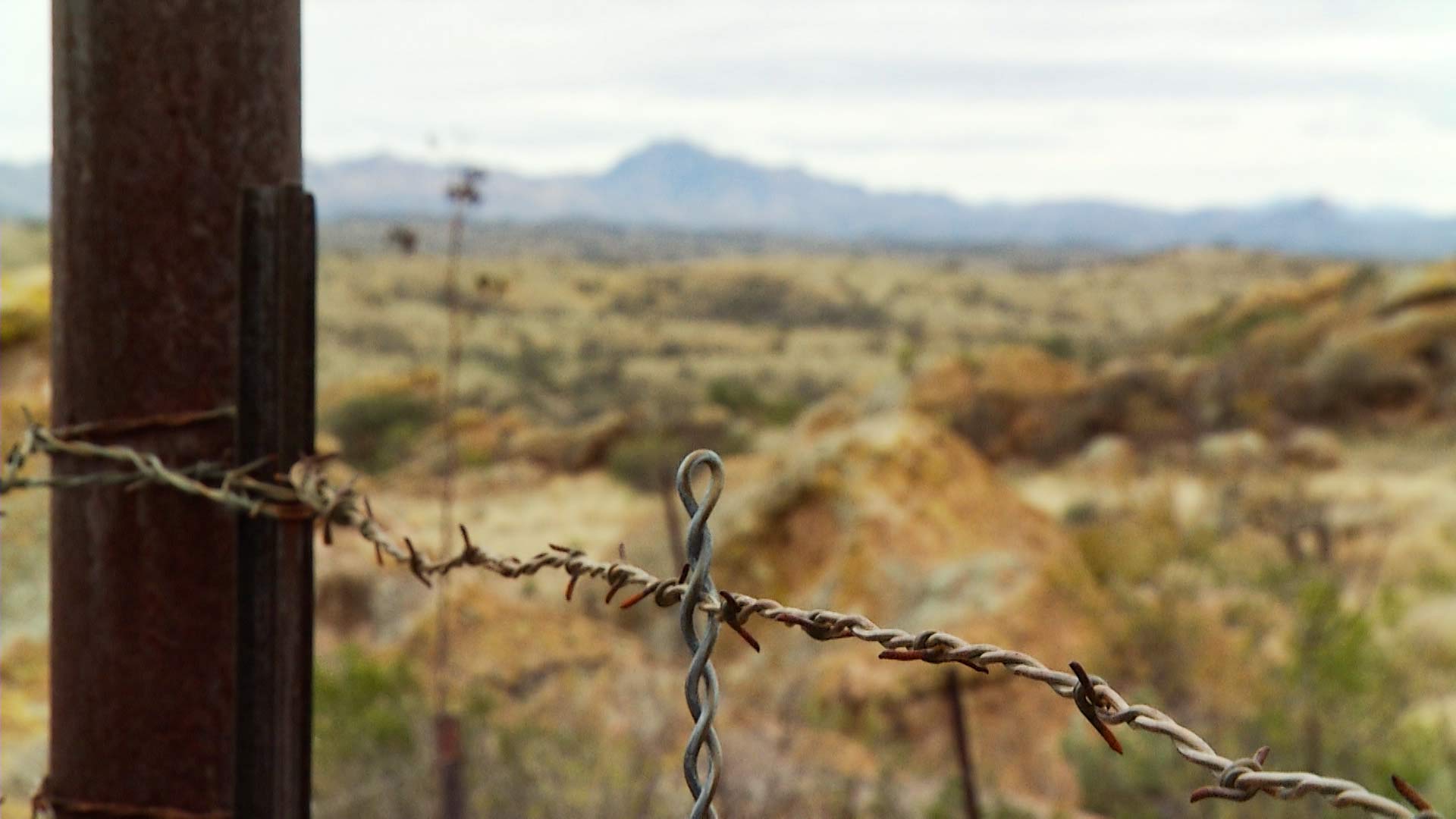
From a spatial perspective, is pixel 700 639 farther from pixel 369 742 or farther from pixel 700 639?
pixel 369 742

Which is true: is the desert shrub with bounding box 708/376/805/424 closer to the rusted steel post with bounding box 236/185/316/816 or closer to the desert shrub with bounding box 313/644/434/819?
the desert shrub with bounding box 313/644/434/819

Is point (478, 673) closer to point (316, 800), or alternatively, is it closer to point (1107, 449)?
point (316, 800)

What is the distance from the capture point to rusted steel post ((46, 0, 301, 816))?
75.3 inches

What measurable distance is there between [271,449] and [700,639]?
0.84 m

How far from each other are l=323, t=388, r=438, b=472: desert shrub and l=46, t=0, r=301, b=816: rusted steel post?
1639 centimetres

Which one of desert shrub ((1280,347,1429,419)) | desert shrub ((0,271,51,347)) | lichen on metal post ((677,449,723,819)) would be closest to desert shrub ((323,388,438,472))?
desert shrub ((0,271,51,347))

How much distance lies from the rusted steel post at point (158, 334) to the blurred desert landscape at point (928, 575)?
74.3 inches

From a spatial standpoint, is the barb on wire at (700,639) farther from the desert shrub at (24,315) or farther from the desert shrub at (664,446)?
the desert shrub at (664,446)

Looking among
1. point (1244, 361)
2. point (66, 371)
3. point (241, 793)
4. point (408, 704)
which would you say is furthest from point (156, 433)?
point (1244, 361)

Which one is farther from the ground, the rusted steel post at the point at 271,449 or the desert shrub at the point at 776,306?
the desert shrub at the point at 776,306

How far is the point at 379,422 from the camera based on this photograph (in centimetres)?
1955

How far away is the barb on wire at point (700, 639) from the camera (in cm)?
121

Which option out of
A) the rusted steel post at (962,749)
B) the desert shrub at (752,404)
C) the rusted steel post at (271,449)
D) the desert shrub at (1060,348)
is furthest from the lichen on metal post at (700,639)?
the desert shrub at (1060,348)

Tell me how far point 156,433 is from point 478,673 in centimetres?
→ 517
